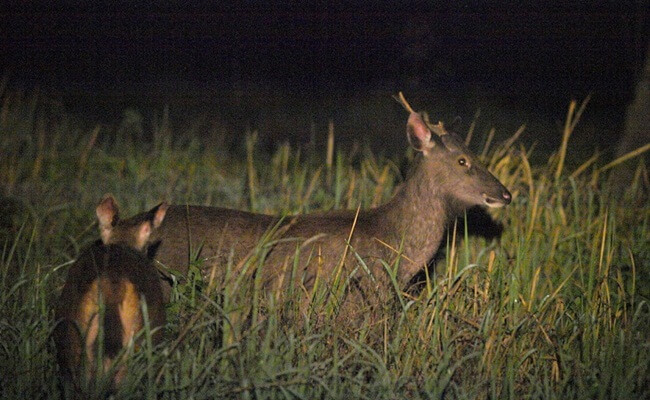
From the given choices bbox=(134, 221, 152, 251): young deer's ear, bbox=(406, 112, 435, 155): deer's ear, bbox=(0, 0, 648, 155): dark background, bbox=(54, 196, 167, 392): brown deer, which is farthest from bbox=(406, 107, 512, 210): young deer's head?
bbox=(0, 0, 648, 155): dark background

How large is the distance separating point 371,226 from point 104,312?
250cm


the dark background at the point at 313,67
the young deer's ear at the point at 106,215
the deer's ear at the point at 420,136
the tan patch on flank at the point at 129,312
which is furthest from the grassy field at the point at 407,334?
the dark background at the point at 313,67

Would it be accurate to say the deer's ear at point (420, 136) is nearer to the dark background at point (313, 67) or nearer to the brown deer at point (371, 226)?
the brown deer at point (371, 226)

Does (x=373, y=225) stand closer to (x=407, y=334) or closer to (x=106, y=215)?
(x=407, y=334)

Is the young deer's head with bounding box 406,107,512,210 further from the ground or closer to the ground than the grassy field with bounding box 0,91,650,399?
further from the ground

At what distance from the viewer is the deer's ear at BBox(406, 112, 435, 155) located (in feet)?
20.7

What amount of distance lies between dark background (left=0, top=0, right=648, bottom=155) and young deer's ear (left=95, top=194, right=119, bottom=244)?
25.8ft

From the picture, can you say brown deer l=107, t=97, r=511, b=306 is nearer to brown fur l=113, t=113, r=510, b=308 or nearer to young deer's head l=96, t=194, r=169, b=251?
brown fur l=113, t=113, r=510, b=308

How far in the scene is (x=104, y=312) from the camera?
13.5 ft

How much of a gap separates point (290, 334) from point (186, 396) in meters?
0.63

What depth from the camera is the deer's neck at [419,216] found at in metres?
6.29

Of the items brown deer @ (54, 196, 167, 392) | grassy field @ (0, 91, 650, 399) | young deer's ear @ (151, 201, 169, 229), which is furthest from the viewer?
young deer's ear @ (151, 201, 169, 229)

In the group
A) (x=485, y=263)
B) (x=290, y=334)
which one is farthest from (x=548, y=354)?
(x=485, y=263)

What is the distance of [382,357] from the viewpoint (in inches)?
193
